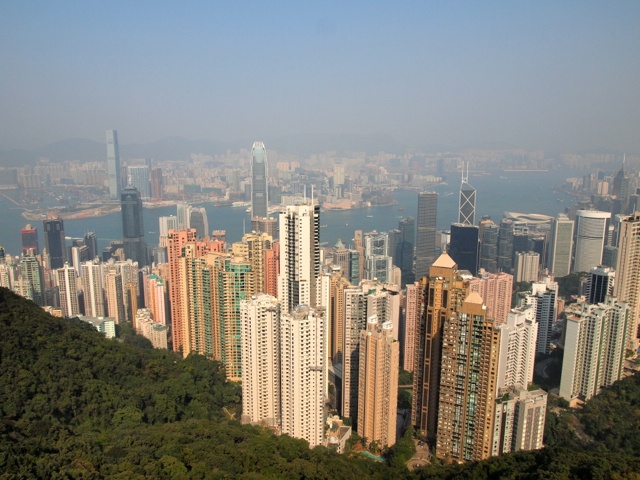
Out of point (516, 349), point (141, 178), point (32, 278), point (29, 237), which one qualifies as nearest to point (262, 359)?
point (516, 349)

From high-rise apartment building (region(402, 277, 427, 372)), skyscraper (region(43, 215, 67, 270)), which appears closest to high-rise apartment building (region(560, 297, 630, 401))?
high-rise apartment building (region(402, 277, 427, 372))

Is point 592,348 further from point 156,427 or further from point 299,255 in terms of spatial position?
point 156,427

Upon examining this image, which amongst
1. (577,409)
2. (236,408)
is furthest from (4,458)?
A: (577,409)

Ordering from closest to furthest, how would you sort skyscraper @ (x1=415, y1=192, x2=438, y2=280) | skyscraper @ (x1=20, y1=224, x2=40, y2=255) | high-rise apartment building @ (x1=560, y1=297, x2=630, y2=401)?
high-rise apartment building @ (x1=560, y1=297, x2=630, y2=401)
skyscraper @ (x1=20, y1=224, x2=40, y2=255)
skyscraper @ (x1=415, y1=192, x2=438, y2=280)

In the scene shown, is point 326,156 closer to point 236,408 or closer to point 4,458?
point 236,408

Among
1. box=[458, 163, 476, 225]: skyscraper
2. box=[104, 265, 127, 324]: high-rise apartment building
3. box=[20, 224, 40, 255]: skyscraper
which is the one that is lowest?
box=[104, 265, 127, 324]: high-rise apartment building

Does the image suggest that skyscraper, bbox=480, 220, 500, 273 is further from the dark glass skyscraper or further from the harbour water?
the dark glass skyscraper
